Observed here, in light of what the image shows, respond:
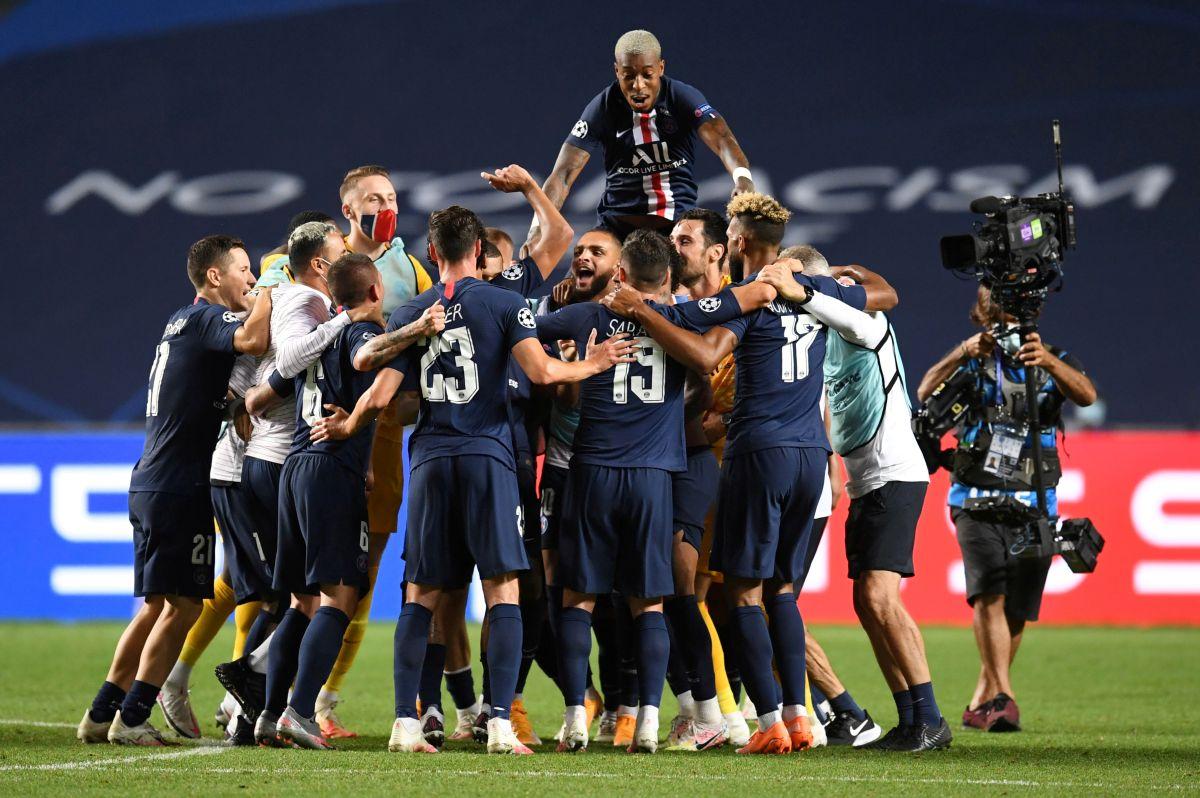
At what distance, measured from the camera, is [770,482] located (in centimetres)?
633

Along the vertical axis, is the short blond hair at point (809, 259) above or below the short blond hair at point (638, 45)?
below

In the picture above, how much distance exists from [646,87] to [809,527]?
2.48 meters

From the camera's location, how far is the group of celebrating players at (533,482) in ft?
20.5

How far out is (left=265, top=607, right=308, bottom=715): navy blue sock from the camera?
6363 mm

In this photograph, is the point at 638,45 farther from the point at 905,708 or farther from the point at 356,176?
the point at 905,708

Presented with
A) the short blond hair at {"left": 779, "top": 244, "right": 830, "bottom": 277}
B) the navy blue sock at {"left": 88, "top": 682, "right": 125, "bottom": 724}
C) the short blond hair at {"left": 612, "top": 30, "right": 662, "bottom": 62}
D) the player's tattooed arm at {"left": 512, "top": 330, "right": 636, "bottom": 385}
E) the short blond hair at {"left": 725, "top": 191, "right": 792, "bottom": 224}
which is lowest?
the navy blue sock at {"left": 88, "top": 682, "right": 125, "bottom": 724}

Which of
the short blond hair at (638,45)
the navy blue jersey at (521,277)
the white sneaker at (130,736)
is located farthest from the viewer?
the short blond hair at (638,45)

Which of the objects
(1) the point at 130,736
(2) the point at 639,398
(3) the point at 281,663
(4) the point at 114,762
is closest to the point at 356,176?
(2) the point at 639,398

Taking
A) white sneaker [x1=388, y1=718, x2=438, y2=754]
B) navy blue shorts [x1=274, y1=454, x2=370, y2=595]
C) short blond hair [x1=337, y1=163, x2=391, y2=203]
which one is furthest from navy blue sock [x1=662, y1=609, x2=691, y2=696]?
short blond hair [x1=337, y1=163, x2=391, y2=203]

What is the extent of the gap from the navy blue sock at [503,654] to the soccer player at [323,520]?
658mm

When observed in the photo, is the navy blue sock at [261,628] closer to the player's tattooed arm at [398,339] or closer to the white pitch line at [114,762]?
the white pitch line at [114,762]

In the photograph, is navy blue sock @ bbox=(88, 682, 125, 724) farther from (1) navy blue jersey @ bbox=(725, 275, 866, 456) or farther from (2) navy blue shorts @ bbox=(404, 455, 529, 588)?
(1) navy blue jersey @ bbox=(725, 275, 866, 456)

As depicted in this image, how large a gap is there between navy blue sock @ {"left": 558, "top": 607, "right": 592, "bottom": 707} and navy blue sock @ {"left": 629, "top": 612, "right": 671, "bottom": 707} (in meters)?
0.22

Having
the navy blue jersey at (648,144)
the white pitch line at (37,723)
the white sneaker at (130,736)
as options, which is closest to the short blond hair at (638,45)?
the navy blue jersey at (648,144)
